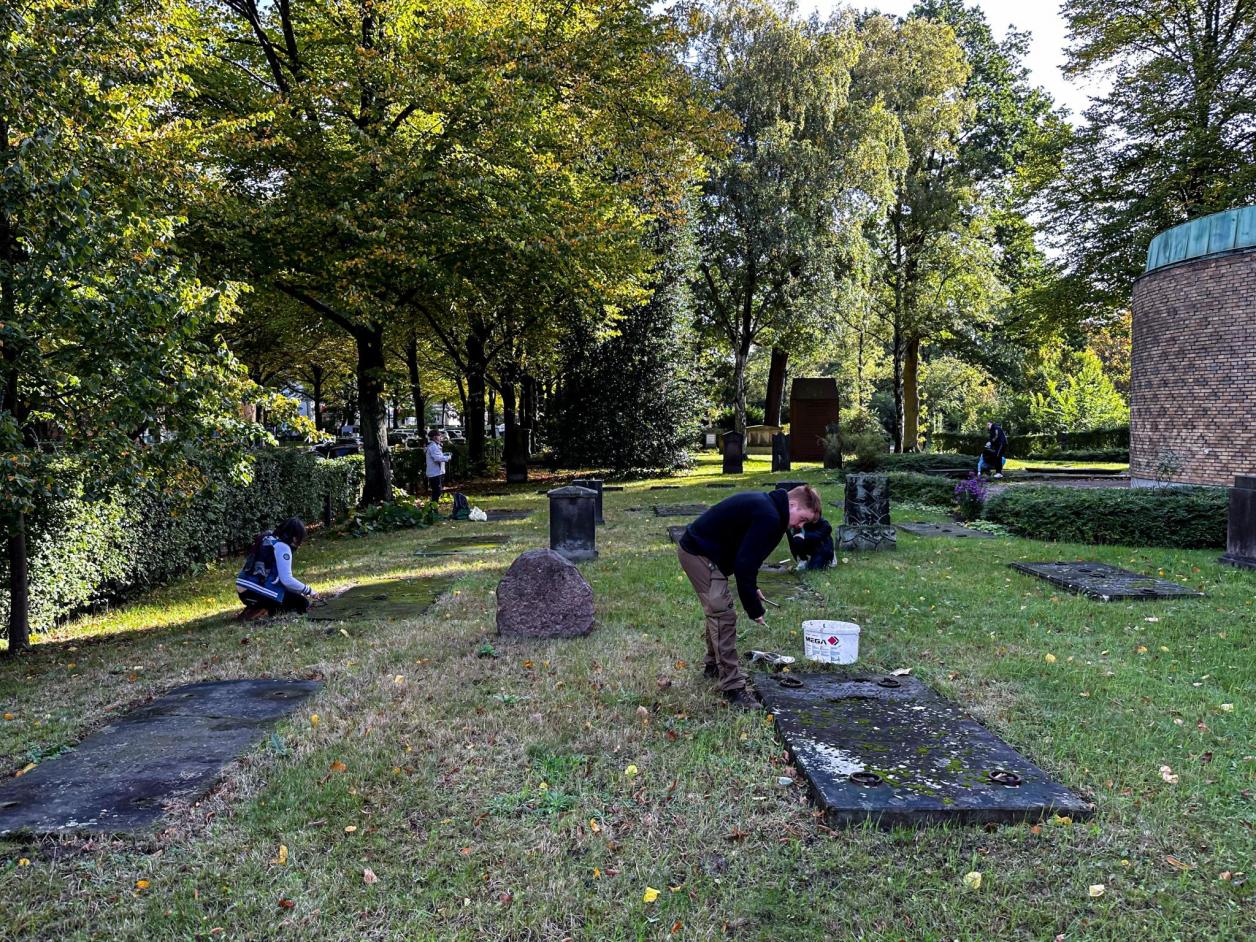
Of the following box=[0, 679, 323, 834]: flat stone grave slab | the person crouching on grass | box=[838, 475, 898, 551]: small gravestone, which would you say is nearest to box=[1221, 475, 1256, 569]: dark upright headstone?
box=[838, 475, 898, 551]: small gravestone

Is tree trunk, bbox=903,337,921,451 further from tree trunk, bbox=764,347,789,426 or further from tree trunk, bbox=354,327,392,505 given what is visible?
tree trunk, bbox=354,327,392,505

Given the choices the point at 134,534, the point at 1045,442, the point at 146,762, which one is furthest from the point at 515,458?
the point at 1045,442

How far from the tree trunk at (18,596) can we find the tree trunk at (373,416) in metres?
8.56

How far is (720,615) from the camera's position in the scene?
514 centimetres

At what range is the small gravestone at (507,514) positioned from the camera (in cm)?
1578

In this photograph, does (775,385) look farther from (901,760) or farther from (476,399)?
(901,760)

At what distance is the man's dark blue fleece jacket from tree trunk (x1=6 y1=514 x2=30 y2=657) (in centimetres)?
621

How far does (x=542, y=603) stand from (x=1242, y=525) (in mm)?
9204

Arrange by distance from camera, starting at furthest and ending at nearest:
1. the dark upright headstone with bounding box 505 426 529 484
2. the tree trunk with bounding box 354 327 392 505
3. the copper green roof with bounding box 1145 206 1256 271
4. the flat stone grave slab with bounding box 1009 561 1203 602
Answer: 1. the dark upright headstone with bounding box 505 426 529 484
2. the tree trunk with bounding box 354 327 392 505
3. the copper green roof with bounding box 1145 206 1256 271
4. the flat stone grave slab with bounding box 1009 561 1203 602

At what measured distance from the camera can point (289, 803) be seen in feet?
12.4

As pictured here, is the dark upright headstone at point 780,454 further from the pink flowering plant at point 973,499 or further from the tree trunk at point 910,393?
the pink flowering plant at point 973,499

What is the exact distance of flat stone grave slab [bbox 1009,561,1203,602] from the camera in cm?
793

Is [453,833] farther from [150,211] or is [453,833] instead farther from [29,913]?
[150,211]

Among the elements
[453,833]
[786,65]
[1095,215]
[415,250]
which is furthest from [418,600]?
[1095,215]
